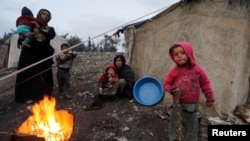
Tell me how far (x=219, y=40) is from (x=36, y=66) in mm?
3416

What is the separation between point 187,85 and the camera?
12.3 feet

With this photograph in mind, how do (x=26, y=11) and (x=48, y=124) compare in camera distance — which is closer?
(x=48, y=124)

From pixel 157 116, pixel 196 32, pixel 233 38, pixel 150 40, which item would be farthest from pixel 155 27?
pixel 157 116

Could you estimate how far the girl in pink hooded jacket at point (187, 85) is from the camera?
370cm

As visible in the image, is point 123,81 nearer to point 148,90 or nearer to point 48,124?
point 148,90

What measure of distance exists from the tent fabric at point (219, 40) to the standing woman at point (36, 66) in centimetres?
234

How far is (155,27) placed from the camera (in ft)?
20.7

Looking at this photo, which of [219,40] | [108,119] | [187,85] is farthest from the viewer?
[219,40]

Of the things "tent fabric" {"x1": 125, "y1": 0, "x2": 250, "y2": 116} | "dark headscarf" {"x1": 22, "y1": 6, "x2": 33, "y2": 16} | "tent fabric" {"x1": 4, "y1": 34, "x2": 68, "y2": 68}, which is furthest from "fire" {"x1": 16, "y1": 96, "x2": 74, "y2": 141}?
"tent fabric" {"x1": 4, "y1": 34, "x2": 68, "y2": 68}

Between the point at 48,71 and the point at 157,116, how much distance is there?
2.35 meters

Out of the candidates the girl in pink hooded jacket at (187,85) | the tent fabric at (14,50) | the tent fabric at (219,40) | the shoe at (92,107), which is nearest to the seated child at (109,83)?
the shoe at (92,107)

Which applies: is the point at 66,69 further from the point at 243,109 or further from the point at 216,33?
the point at 243,109

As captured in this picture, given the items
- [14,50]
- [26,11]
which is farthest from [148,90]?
[14,50]

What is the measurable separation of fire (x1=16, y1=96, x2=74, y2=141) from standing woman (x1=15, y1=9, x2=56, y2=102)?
5.28 ft
